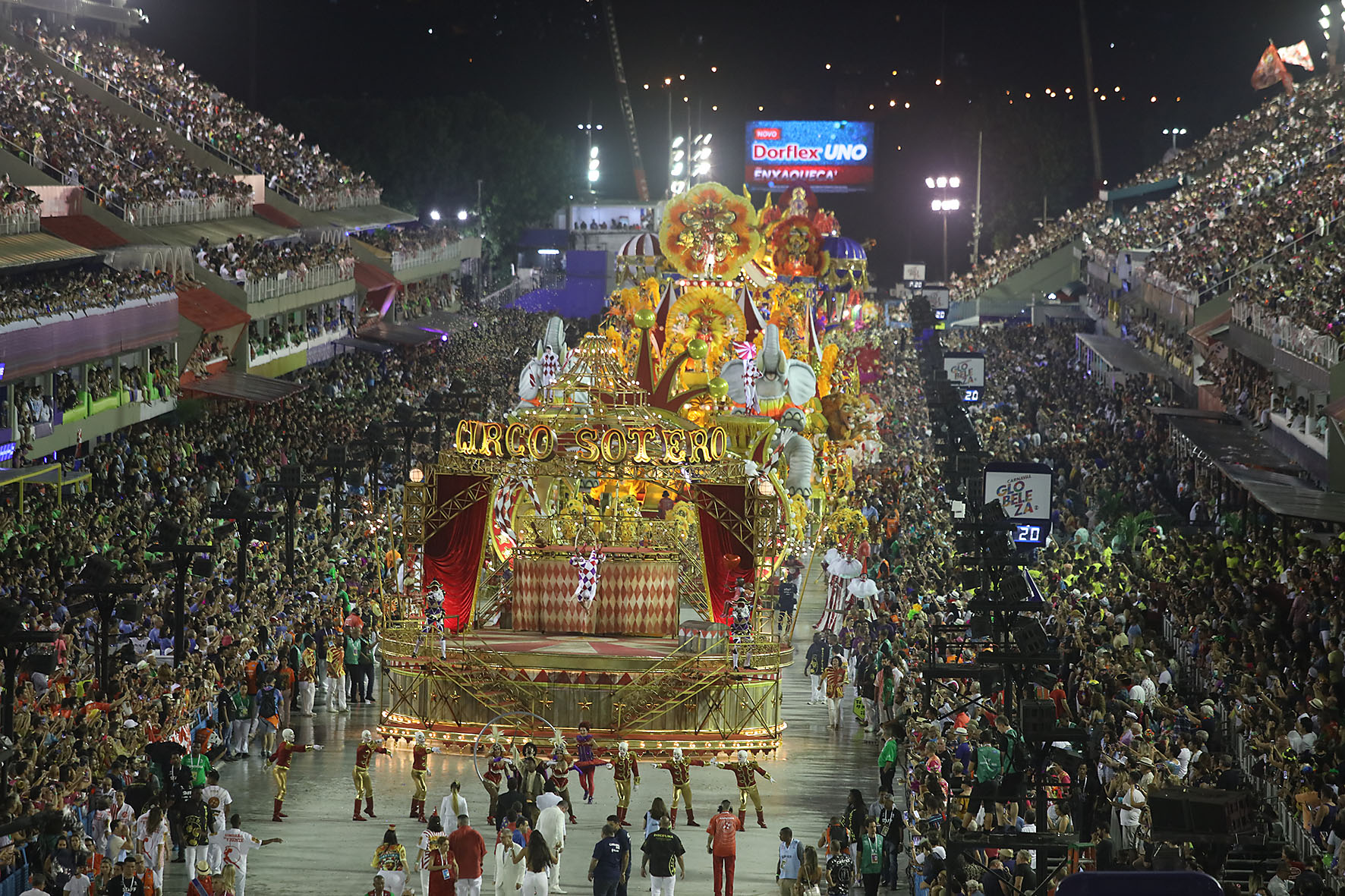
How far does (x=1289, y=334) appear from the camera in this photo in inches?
1323

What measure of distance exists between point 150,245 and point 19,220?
5.42 meters

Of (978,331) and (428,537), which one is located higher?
(978,331)

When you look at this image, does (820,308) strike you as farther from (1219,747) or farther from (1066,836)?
(1066,836)

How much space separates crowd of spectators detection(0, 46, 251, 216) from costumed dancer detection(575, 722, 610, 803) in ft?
84.3

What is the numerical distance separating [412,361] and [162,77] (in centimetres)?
Result: 1234

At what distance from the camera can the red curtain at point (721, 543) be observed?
894 inches

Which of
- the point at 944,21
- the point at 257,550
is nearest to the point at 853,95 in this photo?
the point at 944,21

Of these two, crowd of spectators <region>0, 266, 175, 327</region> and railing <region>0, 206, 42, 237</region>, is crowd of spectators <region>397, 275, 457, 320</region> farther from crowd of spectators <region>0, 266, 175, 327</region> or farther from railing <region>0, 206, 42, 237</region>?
railing <region>0, 206, 42, 237</region>

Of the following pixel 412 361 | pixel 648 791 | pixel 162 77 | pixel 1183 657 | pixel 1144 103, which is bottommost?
pixel 648 791

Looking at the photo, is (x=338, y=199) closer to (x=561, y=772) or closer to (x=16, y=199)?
(x=16, y=199)

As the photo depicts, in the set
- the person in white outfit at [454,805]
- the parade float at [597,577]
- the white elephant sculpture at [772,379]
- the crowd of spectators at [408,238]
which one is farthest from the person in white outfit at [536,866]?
the crowd of spectators at [408,238]

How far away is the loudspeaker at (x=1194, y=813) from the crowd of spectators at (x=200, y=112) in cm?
4553

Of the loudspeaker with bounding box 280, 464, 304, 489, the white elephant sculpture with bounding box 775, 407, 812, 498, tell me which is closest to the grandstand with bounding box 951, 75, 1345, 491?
the white elephant sculpture with bounding box 775, 407, 812, 498

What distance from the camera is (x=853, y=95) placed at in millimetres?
93750
